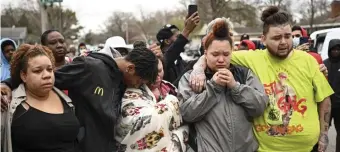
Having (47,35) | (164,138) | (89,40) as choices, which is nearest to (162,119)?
(164,138)

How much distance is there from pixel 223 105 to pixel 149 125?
537 mm

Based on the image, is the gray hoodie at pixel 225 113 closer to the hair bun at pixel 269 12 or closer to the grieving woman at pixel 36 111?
the hair bun at pixel 269 12

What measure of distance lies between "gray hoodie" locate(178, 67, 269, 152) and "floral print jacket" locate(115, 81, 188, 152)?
0.38 ft

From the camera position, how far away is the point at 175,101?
3.04 metres

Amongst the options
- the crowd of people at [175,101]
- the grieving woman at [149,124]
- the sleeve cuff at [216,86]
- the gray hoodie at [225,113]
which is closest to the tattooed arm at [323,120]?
the crowd of people at [175,101]

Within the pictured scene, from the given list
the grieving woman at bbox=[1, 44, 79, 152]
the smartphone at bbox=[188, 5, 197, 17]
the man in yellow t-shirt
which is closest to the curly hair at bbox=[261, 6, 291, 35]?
the man in yellow t-shirt

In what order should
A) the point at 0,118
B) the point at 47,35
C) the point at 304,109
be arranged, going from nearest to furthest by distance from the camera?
the point at 0,118 → the point at 304,109 → the point at 47,35

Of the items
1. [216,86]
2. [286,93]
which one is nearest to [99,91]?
[216,86]

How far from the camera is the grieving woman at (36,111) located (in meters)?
2.50

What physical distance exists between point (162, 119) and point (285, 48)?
3.44ft

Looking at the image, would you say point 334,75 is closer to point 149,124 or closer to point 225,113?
point 225,113

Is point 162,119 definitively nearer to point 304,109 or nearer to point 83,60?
point 83,60

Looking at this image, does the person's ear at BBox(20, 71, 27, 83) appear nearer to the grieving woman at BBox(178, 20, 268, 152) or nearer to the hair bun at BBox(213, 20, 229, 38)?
the grieving woman at BBox(178, 20, 268, 152)

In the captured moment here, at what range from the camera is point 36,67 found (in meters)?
2.63
